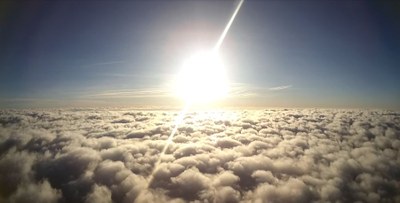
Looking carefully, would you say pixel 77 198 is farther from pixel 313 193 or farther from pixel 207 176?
pixel 313 193

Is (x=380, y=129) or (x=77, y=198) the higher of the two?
(x=380, y=129)

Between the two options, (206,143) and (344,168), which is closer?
(344,168)

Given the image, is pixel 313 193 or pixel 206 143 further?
pixel 206 143

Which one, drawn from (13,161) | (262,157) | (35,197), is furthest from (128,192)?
(262,157)

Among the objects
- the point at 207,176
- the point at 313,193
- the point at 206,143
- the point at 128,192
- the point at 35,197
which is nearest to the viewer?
the point at 35,197

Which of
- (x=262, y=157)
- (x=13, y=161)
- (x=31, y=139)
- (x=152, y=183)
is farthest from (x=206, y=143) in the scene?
(x=31, y=139)

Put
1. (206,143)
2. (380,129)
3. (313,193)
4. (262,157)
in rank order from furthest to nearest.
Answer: (380,129)
(206,143)
(262,157)
(313,193)

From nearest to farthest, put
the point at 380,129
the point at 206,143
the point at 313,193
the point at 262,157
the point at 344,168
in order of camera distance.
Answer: the point at 313,193
the point at 344,168
the point at 262,157
the point at 206,143
the point at 380,129

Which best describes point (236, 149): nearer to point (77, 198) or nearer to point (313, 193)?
point (313, 193)

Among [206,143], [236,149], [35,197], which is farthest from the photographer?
[206,143]
